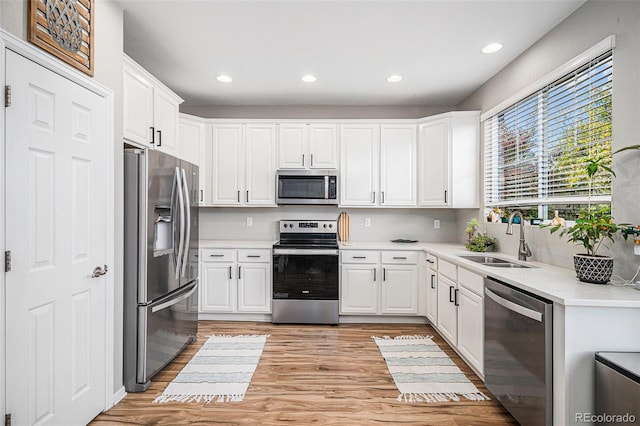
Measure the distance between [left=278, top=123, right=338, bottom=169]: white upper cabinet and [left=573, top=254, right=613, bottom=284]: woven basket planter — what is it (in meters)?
2.68

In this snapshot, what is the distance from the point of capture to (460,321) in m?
2.79

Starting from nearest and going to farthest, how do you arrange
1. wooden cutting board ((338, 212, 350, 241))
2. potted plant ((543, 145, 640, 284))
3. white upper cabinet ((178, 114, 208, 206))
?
1. potted plant ((543, 145, 640, 284))
2. white upper cabinet ((178, 114, 208, 206))
3. wooden cutting board ((338, 212, 350, 241))

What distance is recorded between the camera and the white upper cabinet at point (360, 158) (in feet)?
13.4

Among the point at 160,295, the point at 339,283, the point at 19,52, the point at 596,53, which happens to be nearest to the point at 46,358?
the point at 160,295

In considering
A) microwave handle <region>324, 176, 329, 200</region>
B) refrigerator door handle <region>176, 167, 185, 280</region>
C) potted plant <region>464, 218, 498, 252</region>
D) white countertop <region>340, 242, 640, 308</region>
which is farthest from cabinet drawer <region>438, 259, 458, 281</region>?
refrigerator door handle <region>176, 167, 185, 280</region>

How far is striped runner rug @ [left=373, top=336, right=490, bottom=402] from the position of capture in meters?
2.34

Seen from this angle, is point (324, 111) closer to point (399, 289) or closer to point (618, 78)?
point (399, 289)

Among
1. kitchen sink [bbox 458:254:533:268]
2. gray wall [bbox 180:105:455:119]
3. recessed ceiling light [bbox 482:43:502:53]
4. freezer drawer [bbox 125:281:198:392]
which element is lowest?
freezer drawer [bbox 125:281:198:392]

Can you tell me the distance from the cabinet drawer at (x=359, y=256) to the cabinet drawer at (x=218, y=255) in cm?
126

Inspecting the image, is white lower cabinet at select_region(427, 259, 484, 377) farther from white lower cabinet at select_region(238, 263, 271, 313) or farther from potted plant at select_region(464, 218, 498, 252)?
white lower cabinet at select_region(238, 263, 271, 313)

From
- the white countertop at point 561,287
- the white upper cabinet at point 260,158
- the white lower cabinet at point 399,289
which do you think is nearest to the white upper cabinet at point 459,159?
the white lower cabinet at point 399,289

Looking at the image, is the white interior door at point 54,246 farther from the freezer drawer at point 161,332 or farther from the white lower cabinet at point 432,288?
the white lower cabinet at point 432,288

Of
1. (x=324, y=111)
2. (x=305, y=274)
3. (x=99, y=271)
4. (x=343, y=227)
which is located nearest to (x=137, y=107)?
(x=99, y=271)

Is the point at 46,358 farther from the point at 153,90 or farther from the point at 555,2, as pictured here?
the point at 555,2
